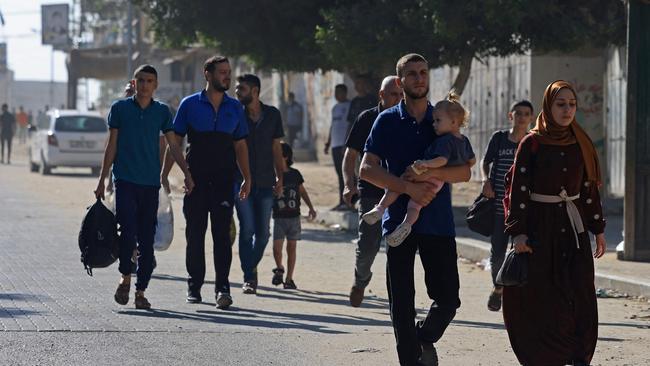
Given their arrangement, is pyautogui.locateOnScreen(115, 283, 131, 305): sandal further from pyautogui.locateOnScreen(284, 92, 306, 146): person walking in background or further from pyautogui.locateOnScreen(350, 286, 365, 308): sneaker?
pyautogui.locateOnScreen(284, 92, 306, 146): person walking in background

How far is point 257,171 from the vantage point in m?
12.3

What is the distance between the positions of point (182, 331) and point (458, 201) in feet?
48.8

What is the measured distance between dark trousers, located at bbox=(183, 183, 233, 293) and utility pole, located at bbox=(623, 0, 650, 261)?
4.70m

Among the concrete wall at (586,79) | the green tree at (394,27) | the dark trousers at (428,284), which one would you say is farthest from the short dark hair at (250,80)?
the concrete wall at (586,79)

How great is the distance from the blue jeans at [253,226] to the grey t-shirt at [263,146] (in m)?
0.10

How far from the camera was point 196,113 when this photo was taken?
36.4ft

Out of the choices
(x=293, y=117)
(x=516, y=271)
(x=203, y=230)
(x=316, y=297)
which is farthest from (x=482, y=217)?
(x=293, y=117)

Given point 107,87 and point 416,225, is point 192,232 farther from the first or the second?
point 107,87

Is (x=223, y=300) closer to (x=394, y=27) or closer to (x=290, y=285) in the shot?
(x=290, y=285)

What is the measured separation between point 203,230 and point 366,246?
4.69 feet

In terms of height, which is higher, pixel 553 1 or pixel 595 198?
pixel 553 1

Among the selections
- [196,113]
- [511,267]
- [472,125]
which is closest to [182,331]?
[196,113]

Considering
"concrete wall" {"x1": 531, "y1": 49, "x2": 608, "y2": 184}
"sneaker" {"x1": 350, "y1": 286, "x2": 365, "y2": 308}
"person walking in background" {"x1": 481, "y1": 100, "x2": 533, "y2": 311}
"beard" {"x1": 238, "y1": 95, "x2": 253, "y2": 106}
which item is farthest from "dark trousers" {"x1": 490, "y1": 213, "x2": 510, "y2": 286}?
"concrete wall" {"x1": 531, "y1": 49, "x2": 608, "y2": 184}

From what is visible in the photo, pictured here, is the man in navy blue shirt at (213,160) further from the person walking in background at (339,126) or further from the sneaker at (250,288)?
the person walking in background at (339,126)
